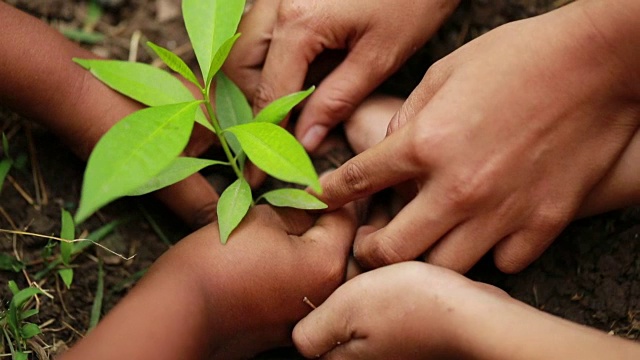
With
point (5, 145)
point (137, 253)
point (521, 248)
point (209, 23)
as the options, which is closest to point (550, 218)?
point (521, 248)

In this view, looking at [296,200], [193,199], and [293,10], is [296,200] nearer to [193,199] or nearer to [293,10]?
[193,199]

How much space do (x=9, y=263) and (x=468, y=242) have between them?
2.71 ft

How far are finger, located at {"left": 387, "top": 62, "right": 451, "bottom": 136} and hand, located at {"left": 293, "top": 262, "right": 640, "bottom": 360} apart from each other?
0.26 meters

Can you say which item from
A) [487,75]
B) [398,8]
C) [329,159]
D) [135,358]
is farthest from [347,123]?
[135,358]

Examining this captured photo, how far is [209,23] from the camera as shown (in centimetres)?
124

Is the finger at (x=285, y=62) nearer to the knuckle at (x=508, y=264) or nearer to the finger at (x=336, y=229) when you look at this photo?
the finger at (x=336, y=229)

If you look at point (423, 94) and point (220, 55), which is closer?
point (220, 55)

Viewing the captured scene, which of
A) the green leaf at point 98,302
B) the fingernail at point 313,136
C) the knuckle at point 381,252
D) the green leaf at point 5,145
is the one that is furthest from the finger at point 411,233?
the green leaf at point 5,145

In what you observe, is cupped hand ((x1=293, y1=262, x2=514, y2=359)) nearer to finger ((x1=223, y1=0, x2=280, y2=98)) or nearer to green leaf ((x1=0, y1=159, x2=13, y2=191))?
finger ((x1=223, y1=0, x2=280, y2=98))

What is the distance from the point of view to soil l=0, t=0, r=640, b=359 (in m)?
1.38

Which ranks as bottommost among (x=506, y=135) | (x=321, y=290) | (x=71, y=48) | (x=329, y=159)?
(x=321, y=290)

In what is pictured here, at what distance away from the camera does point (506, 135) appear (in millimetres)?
1235

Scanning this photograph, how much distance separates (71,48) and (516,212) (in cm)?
86

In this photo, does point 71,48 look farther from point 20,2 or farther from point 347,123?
point 347,123
